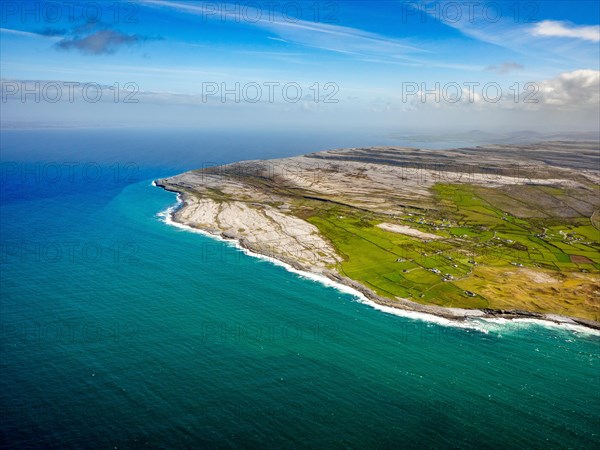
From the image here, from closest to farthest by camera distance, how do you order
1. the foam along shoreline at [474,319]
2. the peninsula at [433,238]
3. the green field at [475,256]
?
the foam along shoreline at [474,319] < the peninsula at [433,238] < the green field at [475,256]

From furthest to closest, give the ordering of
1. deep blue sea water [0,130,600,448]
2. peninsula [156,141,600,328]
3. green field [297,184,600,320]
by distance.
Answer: green field [297,184,600,320] < peninsula [156,141,600,328] < deep blue sea water [0,130,600,448]

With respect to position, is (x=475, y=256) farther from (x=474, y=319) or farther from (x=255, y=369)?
(x=255, y=369)

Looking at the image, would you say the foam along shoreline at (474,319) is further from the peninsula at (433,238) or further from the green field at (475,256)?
the green field at (475,256)

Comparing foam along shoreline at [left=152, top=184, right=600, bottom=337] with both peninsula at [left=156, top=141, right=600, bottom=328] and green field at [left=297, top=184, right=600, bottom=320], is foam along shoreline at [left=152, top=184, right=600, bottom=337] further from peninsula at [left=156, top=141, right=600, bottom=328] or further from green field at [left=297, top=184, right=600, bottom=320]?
green field at [left=297, top=184, right=600, bottom=320]

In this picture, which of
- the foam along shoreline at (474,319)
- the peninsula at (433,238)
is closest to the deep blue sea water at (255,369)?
the foam along shoreline at (474,319)

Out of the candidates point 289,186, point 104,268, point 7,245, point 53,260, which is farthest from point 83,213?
point 289,186

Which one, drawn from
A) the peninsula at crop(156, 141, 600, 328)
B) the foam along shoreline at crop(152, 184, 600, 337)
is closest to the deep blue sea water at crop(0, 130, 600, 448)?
the foam along shoreline at crop(152, 184, 600, 337)

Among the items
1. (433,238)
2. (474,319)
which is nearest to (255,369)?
(474,319)
